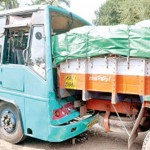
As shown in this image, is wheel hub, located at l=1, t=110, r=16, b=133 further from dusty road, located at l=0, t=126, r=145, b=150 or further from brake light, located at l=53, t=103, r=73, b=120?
brake light, located at l=53, t=103, r=73, b=120

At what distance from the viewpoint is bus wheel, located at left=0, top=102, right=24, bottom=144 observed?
18.2ft

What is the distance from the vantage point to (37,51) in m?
5.20

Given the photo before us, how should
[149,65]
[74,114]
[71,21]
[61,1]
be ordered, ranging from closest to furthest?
[149,65] < [74,114] < [71,21] < [61,1]

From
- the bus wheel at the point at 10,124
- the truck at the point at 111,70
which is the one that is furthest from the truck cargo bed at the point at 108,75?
the bus wheel at the point at 10,124

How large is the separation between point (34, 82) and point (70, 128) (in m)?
1.08

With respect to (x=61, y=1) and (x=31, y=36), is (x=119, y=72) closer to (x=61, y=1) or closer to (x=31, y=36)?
(x=31, y=36)

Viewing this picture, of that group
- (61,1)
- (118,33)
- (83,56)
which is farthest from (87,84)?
(61,1)

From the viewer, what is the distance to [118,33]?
14.3 feet

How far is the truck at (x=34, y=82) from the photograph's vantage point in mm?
5039

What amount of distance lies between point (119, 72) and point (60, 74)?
118 centimetres

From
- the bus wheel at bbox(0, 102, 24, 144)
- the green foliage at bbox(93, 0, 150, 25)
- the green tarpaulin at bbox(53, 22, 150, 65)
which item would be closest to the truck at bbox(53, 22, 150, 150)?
the green tarpaulin at bbox(53, 22, 150, 65)

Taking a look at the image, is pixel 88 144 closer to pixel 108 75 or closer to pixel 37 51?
pixel 108 75

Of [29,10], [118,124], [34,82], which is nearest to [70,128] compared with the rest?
[118,124]

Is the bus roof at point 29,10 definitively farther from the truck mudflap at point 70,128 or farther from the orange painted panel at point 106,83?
the truck mudflap at point 70,128
